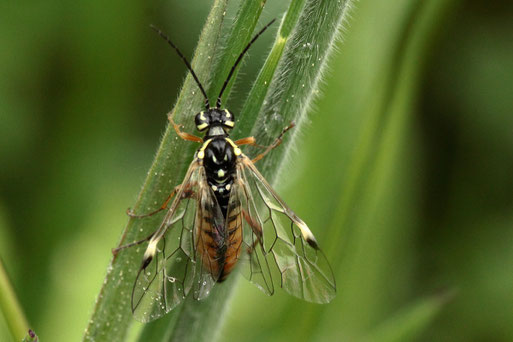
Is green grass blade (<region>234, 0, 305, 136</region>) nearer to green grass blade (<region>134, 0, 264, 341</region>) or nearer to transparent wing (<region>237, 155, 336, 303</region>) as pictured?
green grass blade (<region>134, 0, 264, 341</region>)

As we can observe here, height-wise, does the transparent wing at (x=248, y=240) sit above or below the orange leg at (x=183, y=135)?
below

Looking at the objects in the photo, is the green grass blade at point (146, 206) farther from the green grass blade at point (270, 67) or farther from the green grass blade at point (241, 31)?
the green grass blade at point (270, 67)

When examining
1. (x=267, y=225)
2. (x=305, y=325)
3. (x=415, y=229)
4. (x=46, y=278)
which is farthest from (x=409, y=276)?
(x=46, y=278)

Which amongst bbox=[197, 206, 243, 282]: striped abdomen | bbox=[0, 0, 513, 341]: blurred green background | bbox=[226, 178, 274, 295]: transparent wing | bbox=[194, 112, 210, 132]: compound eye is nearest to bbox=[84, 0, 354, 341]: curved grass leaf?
bbox=[194, 112, 210, 132]: compound eye

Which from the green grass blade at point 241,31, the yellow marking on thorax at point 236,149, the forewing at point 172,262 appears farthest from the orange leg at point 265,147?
the green grass blade at point 241,31

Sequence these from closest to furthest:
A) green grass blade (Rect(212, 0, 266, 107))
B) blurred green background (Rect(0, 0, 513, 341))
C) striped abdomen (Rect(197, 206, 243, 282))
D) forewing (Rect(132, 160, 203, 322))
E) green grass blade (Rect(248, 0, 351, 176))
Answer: green grass blade (Rect(212, 0, 266, 107)), green grass blade (Rect(248, 0, 351, 176)), forewing (Rect(132, 160, 203, 322)), striped abdomen (Rect(197, 206, 243, 282)), blurred green background (Rect(0, 0, 513, 341))

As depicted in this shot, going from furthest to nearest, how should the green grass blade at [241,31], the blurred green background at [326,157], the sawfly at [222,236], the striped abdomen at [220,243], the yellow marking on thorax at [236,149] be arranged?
the blurred green background at [326,157]
the yellow marking on thorax at [236,149]
the striped abdomen at [220,243]
the sawfly at [222,236]
the green grass blade at [241,31]
